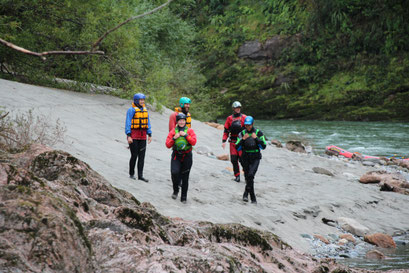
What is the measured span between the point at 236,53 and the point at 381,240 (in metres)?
53.4

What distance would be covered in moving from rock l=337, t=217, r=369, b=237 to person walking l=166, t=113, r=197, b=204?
10.3 feet

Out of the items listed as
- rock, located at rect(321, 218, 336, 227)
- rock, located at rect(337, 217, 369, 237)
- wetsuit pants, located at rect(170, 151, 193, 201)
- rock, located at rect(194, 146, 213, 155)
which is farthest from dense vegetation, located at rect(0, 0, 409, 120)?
rock, located at rect(337, 217, 369, 237)

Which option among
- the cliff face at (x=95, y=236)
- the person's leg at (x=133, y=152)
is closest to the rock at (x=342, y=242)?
the cliff face at (x=95, y=236)

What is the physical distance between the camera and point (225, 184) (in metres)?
10.7

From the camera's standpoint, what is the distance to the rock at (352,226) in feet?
27.6

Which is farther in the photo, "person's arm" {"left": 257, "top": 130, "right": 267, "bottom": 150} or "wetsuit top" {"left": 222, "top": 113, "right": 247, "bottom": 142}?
"wetsuit top" {"left": 222, "top": 113, "right": 247, "bottom": 142}

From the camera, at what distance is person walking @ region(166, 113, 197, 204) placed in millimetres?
7992

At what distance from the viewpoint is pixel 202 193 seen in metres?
9.47

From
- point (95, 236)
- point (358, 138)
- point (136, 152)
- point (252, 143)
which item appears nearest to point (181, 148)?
point (136, 152)

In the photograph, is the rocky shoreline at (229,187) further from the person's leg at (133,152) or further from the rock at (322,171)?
the person's leg at (133,152)

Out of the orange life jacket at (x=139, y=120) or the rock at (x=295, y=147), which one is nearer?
the orange life jacket at (x=139, y=120)

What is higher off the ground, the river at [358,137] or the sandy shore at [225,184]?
the sandy shore at [225,184]

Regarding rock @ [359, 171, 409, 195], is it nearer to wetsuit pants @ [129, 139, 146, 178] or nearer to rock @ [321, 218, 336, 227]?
rock @ [321, 218, 336, 227]

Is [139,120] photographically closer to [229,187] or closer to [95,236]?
[229,187]
